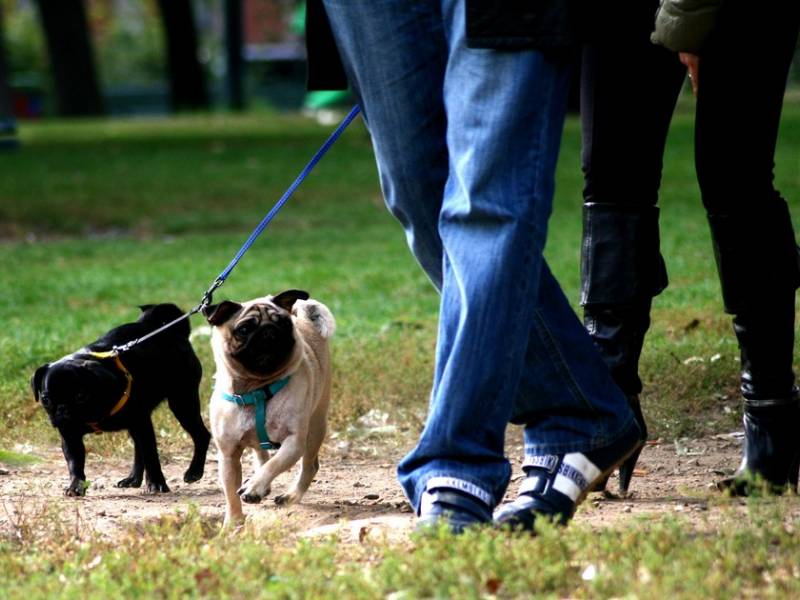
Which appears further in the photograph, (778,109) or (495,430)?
(778,109)

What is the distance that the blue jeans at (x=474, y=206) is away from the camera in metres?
3.47

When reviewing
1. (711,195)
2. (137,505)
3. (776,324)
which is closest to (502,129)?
(711,195)

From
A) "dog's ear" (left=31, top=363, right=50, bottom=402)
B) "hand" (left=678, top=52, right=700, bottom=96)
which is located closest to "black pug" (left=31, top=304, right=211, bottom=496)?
"dog's ear" (left=31, top=363, right=50, bottom=402)

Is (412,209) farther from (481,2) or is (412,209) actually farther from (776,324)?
(776,324)

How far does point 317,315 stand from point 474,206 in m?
2.09

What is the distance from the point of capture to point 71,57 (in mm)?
35188

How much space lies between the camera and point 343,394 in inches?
257

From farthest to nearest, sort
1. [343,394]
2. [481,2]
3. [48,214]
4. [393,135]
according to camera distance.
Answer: [48,214], [343,394], [393,135], [481,2]

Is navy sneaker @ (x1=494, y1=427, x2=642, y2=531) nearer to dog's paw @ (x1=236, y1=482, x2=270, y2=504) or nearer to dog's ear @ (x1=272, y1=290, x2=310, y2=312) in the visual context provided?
dog's paw @ (x1=236, y1=482, x2=270, y2=504)

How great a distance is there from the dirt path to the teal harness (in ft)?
A: 0.83

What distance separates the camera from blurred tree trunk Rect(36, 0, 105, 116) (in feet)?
113

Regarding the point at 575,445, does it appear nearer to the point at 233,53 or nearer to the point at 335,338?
the point at 335,338

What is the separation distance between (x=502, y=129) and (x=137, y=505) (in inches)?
93.7

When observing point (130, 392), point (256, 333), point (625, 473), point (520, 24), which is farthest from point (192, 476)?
point (520, 24)
